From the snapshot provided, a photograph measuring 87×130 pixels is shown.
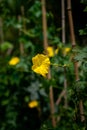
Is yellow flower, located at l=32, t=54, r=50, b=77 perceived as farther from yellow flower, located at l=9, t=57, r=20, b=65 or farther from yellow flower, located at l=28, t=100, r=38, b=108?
yellow flower, located at l=9, t=57, r=20, b=65

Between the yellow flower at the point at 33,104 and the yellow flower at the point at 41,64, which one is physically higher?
the yellow flower at the point at 41,64

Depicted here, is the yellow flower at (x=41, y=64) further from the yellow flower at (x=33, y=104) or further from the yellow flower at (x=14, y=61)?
the yellow flower at (x=14, y=61)

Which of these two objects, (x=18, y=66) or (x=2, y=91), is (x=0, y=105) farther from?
(x=18, y=66)

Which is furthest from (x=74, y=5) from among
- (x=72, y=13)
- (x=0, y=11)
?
(x=0, y=11)

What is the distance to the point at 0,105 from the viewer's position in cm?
302

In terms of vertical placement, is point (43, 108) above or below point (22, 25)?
below

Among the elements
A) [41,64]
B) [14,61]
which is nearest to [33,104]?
[14,61]

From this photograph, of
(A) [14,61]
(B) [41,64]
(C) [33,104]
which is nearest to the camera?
(B) [41,64]

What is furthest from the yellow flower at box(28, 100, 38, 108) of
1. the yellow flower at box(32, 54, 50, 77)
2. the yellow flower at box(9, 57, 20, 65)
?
the yellow flower at box(32, 54, 50, 77)

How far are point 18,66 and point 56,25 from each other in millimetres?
482

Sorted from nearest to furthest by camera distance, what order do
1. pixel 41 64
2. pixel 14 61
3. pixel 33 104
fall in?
1. pixel 41 64
2. pixel 33 104
3. pixel 14 61

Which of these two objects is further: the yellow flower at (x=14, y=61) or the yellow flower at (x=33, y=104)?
the yellow flower at (x=14, y=61)

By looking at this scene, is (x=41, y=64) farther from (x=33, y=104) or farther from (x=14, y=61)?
(x=14, y=61)

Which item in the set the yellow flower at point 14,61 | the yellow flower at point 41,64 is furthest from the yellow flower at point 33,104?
the yellow flower at point 41,64
